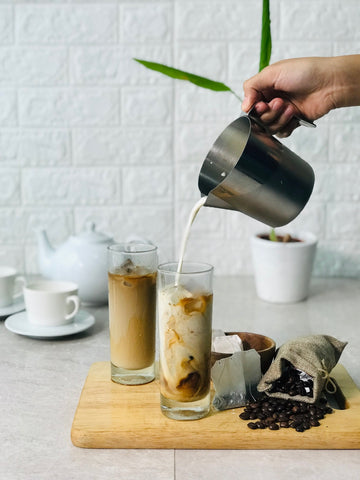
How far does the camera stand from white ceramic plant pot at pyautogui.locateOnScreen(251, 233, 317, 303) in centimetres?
179

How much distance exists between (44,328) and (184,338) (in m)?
0.59

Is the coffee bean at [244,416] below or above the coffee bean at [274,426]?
below

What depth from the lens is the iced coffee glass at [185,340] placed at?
3.35 ft

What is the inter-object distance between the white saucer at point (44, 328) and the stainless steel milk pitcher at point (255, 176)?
0.48 meters

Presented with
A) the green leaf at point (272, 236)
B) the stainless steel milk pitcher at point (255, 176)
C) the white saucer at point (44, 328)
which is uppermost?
the stainless steel milk pitcher at point (255, 176)

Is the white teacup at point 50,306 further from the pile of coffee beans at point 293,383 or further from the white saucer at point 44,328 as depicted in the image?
the pile of coffee beans at point 293,383

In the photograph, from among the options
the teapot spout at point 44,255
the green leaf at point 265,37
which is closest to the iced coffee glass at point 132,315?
the teapot spout at point 44,255

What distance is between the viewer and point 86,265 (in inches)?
68.4

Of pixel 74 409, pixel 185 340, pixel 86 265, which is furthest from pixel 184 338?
pixel 86 265

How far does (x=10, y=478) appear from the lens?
0.90 m

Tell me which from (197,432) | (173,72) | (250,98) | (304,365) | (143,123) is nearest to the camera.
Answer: (197,432)

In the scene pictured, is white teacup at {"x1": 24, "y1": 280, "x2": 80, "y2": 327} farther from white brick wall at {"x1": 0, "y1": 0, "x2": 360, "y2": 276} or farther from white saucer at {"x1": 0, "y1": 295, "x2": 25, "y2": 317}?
white brick wall at {"x1": 0, "y1": 0, "x2": 360, "y2": 276}

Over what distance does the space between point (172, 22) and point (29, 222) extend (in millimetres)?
757

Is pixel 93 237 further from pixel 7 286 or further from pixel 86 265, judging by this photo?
pixel 7 286
